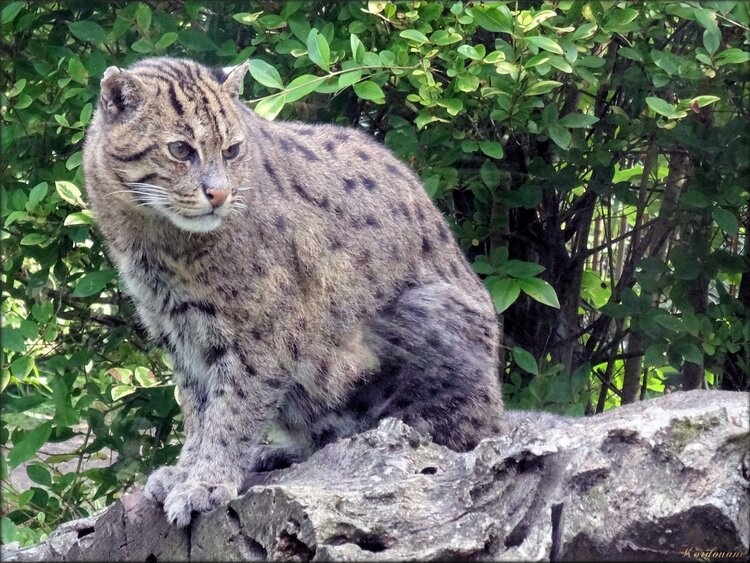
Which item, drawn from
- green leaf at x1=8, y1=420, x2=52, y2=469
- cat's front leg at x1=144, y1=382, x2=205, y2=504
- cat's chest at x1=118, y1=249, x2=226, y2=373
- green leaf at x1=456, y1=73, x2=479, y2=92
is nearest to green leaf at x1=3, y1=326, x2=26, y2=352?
green leaf at x1=8, y1=420, x2=52, y2=469

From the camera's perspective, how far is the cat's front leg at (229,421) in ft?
13.3

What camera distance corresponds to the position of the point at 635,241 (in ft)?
17.4

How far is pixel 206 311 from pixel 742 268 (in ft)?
8.17

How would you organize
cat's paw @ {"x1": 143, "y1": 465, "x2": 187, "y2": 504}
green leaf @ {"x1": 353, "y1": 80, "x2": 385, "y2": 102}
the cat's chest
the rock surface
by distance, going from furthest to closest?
green leaf @ {"x1": 353, "y1": 80, "x2": 385, "y2": 102}
the cat's chest
cat's paw @ {"x1": 143, "y1": 465, "x2": 187, "y2": 504}
the rock surface

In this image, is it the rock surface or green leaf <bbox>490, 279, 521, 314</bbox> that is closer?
the rock surface

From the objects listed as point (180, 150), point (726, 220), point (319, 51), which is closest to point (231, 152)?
point (180, 150)

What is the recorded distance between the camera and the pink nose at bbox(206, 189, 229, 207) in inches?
153

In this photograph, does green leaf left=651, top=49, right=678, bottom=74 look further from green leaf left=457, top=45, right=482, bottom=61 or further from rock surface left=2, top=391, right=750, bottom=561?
rock surface left=2, top=391, right=750, bottom=561

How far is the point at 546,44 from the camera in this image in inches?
165

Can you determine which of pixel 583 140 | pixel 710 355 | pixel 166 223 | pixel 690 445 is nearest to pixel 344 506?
pixel 690 445

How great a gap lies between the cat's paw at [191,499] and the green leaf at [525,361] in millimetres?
1827

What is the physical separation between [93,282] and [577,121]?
2508 mm

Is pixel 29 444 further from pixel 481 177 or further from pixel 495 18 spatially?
pixel 495 18

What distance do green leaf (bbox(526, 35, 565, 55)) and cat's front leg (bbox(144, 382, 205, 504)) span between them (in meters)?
2.09
